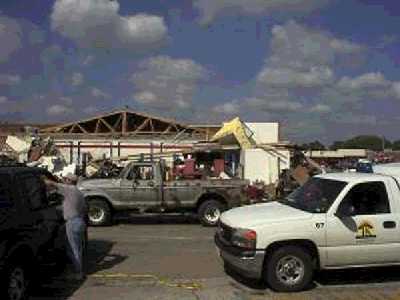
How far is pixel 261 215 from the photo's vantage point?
1067 centimetres

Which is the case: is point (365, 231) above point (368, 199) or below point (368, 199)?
below

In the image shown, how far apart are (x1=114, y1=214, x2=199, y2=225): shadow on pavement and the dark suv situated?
947cm

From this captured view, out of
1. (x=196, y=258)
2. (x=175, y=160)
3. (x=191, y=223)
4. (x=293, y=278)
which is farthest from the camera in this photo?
(x=175, y=160)

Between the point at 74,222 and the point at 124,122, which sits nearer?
the point at 74,222

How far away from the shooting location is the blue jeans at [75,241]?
11281 millimetres

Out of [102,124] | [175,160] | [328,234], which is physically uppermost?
[102,124]

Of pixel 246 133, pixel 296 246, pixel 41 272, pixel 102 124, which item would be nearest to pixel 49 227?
pixel 41 272

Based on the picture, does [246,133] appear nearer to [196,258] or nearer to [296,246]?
[196,258]

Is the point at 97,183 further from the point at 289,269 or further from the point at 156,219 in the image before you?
the point at 289,269

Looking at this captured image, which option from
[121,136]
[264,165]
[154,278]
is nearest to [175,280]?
[154,278]

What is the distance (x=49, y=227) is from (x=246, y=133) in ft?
56.6

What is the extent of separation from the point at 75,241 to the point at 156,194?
849 centimetres

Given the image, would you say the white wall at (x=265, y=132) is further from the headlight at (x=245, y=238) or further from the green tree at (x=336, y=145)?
the green tree at (x=336, y=145)

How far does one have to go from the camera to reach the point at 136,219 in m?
21.5
